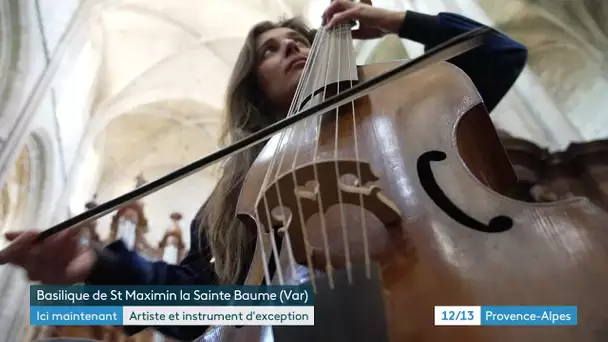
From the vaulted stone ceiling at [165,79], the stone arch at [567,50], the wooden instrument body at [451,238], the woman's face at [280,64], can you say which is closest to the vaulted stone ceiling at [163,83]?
the vaulted stone ceiling at [165,79]

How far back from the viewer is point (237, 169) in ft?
3.32

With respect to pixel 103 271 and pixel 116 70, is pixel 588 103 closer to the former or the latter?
pixel 103 271

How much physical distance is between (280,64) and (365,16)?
8.2 inches

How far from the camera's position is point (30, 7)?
2.61 m

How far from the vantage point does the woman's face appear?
1.14 m

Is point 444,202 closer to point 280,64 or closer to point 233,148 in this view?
point 233,148

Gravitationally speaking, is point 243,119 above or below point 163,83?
below

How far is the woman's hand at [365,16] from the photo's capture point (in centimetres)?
103

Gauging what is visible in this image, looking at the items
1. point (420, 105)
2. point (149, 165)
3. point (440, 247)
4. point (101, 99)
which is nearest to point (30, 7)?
point (101, 99)

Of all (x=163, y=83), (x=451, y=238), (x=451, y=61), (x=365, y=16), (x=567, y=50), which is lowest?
(x=451, y=238)

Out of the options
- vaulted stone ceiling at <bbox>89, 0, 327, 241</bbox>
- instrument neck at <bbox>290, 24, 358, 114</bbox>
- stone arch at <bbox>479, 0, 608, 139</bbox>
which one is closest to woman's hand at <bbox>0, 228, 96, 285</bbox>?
instrument neck at <bbox>290, 24, 358, 114</bbox>

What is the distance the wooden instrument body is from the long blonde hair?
0.62 feet

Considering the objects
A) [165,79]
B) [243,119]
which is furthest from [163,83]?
[243,119]

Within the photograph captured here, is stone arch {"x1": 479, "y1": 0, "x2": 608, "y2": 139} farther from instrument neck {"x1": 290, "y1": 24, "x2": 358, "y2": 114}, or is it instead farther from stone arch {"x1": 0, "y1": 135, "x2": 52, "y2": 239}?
stone arch {"x1": 0, "y1": 135, "x2": 52, "y2": 239}
